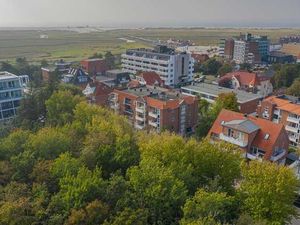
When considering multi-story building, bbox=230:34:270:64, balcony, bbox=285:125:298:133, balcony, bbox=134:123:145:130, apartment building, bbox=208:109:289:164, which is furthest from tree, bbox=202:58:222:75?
apartment building, bbox=208:109:289:164

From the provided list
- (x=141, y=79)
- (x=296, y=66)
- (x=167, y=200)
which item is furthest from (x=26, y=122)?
(x=296, y=66)

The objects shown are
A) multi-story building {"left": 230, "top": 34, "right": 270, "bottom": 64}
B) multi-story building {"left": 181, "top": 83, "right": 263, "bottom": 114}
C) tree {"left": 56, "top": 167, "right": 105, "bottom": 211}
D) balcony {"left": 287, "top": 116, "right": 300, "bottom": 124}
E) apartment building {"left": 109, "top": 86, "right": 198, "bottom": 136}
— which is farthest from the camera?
multi-story building {"left": 230, "top": 34, "right": 270, "bottom": 64}

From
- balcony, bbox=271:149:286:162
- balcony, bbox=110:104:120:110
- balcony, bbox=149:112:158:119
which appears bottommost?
balcony, bbox=271:149:286:162

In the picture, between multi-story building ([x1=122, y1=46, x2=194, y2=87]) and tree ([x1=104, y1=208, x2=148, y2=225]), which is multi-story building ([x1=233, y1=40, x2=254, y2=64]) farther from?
tree ([x1=104, y1=208, x2=148, y2=225])

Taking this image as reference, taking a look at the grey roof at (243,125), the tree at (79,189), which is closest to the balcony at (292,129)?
the grey roof at (243,125)

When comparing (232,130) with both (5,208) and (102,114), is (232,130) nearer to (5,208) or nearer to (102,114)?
(102,114)

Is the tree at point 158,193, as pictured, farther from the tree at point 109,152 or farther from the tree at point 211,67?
the tree at point 211,67
